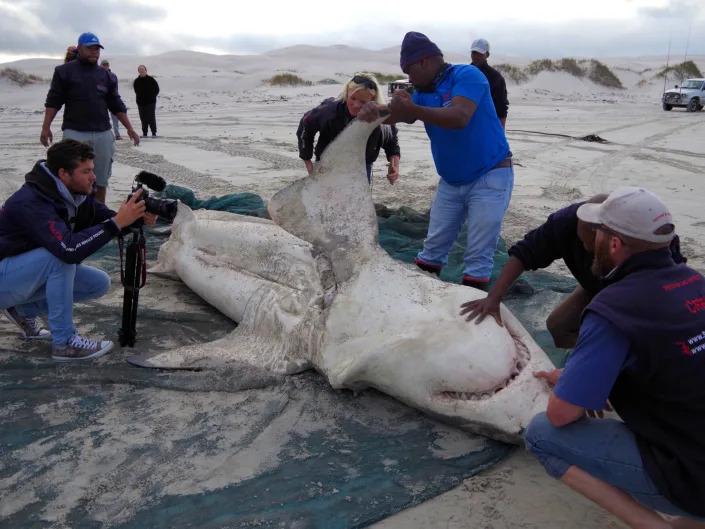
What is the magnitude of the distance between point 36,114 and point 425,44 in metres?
20.9

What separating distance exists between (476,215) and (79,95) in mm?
4431

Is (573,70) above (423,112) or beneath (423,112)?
above

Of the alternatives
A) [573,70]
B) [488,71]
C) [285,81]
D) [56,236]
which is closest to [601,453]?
[56,236]

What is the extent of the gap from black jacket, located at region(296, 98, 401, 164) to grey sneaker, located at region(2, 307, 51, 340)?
2.43 metres

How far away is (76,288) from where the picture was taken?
4.20 meters

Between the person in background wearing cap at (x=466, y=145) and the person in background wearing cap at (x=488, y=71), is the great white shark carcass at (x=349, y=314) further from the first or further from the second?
the person in background wearing cap at (x=488, y=71)

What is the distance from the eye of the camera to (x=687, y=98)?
25.3m

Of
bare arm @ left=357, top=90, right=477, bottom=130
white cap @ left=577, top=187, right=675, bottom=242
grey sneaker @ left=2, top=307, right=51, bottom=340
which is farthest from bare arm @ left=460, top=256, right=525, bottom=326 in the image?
grey sneaker @ left=2, top=307, right=51, bottom=340

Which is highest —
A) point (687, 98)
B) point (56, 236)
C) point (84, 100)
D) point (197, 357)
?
point (687, 98)

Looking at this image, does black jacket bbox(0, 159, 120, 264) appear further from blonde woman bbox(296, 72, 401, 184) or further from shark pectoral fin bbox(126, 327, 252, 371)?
blonde woman bbox(296, 72, 401, 184)

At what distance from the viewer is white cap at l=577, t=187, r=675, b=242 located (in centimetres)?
213

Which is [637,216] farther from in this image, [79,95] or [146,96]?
[146,96]

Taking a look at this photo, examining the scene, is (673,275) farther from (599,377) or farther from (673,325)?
(599,377)

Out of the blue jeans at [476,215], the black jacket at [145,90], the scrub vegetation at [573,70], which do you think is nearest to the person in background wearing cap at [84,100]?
the blue jeans at [476,215]
